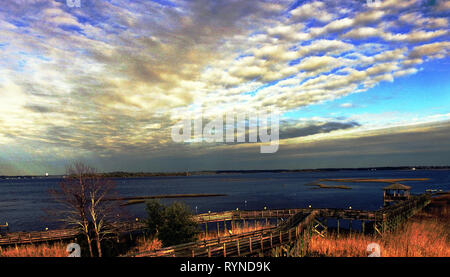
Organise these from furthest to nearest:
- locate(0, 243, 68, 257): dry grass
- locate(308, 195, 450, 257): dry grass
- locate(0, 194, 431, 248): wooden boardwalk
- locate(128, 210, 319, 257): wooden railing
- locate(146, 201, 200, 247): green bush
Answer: locate(0, 243, 68, 257): dry grass → locate(146, 201, 200, 247): green bush → locate(308, 195, 450, 257): dry grass → locate(0, 194, 431, 248): wooden boardwalk → locate(128, 210, 319, 257): wooden railing

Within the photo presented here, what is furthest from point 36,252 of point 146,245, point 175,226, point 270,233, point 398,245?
point 398,245

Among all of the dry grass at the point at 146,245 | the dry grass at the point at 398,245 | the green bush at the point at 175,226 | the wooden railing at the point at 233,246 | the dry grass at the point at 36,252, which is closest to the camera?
→ the wooden railing at the point at 233,246

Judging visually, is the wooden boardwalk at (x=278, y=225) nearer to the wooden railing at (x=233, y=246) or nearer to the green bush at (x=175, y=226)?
the wooden railing at (x=233, y=246)

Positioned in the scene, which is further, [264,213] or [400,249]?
[264,213]

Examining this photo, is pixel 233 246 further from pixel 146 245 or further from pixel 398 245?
pixel 398 245

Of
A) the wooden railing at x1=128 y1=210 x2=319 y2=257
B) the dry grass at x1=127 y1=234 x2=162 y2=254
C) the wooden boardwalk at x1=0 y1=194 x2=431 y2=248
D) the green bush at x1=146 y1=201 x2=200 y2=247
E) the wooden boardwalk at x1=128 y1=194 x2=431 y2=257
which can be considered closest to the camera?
the wooden railing at x1=128 y1=210 x2=319 y2=257

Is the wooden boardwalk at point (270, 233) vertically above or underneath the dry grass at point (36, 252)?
above

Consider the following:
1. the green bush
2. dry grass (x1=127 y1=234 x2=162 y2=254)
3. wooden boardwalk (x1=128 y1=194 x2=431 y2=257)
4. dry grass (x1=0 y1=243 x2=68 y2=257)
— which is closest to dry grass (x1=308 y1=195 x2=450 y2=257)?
wooden boardwalk (x1=128 y1=194 x2=431 y2=257)

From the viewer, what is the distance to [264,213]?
41344 mm

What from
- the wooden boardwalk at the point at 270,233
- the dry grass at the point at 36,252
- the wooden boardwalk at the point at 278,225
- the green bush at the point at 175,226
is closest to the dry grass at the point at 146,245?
the green bush at the point at 175,226

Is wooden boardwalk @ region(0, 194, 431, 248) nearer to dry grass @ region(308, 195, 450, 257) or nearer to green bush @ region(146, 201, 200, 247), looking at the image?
dry grass @ region(308, 195, 450, 257)

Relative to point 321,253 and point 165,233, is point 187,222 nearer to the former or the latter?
point 165,233
